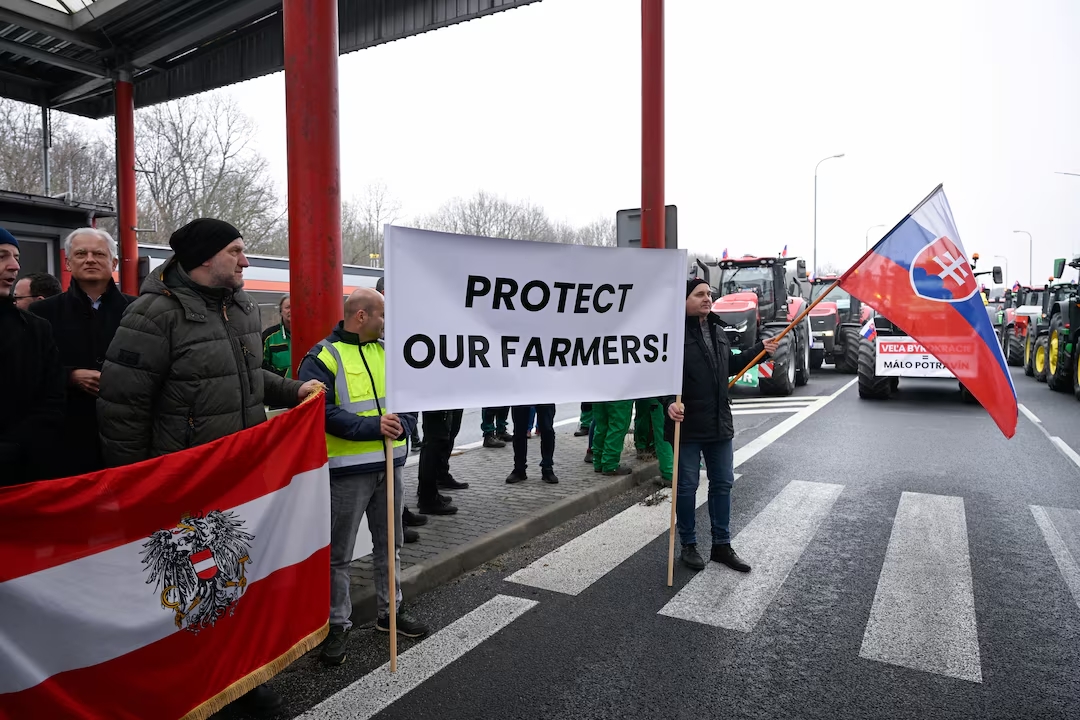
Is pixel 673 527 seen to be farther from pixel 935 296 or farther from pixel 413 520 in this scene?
pixel 935 296

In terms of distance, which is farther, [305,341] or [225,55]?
[225,55]

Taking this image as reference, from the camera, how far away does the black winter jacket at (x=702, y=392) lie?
15.8 feet

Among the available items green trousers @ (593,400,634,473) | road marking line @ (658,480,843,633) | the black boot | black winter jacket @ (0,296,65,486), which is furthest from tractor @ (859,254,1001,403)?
black winter jacket @ (0,296,65,486)

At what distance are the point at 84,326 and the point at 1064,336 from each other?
1754 centimetres

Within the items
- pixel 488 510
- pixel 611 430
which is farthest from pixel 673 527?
pixel 611 430

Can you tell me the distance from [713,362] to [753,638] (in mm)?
1903

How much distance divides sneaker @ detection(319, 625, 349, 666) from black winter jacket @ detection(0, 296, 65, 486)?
145 cm

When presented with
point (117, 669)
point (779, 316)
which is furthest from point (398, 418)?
point (779, 316)

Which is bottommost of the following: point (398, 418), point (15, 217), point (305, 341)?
point (398, 418)

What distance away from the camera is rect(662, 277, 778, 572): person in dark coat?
482cm

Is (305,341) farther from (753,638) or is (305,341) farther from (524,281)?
(753,638)

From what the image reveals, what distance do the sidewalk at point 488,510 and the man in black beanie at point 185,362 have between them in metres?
1.44

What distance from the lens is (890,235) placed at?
5.08 m

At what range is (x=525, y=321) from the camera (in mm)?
3957
